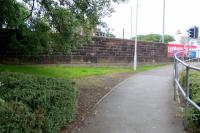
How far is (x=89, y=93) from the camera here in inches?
476

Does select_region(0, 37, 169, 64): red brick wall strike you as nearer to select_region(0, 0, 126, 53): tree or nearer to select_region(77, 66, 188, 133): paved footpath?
select_region(0, 0, 126, 53): tree

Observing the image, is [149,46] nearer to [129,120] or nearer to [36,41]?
[36,41]

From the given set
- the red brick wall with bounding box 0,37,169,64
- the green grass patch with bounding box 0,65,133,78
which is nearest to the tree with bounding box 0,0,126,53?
the green grass patch with bounding box 0,65,133,78

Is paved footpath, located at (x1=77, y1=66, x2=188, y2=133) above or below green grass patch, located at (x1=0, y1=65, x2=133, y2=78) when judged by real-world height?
below

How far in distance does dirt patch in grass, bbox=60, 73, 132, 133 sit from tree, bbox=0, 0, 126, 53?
163cm

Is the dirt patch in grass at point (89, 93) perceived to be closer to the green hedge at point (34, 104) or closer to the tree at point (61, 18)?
the green hedge at point (34, 104)

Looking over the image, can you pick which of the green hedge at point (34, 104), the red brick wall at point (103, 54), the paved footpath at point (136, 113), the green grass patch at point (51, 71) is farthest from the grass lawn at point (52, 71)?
the green hedge at point (34, 104)

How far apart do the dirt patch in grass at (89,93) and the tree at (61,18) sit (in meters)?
1.63

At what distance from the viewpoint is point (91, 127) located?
25.4 ft

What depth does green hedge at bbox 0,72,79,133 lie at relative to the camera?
17.2 feet

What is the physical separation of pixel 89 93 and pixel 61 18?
8.81 feet

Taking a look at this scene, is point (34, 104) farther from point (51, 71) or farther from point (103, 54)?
point (103, 54)

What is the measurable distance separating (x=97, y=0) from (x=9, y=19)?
4.89 m

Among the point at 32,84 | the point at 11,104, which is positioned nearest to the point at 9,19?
the point at 32,84
